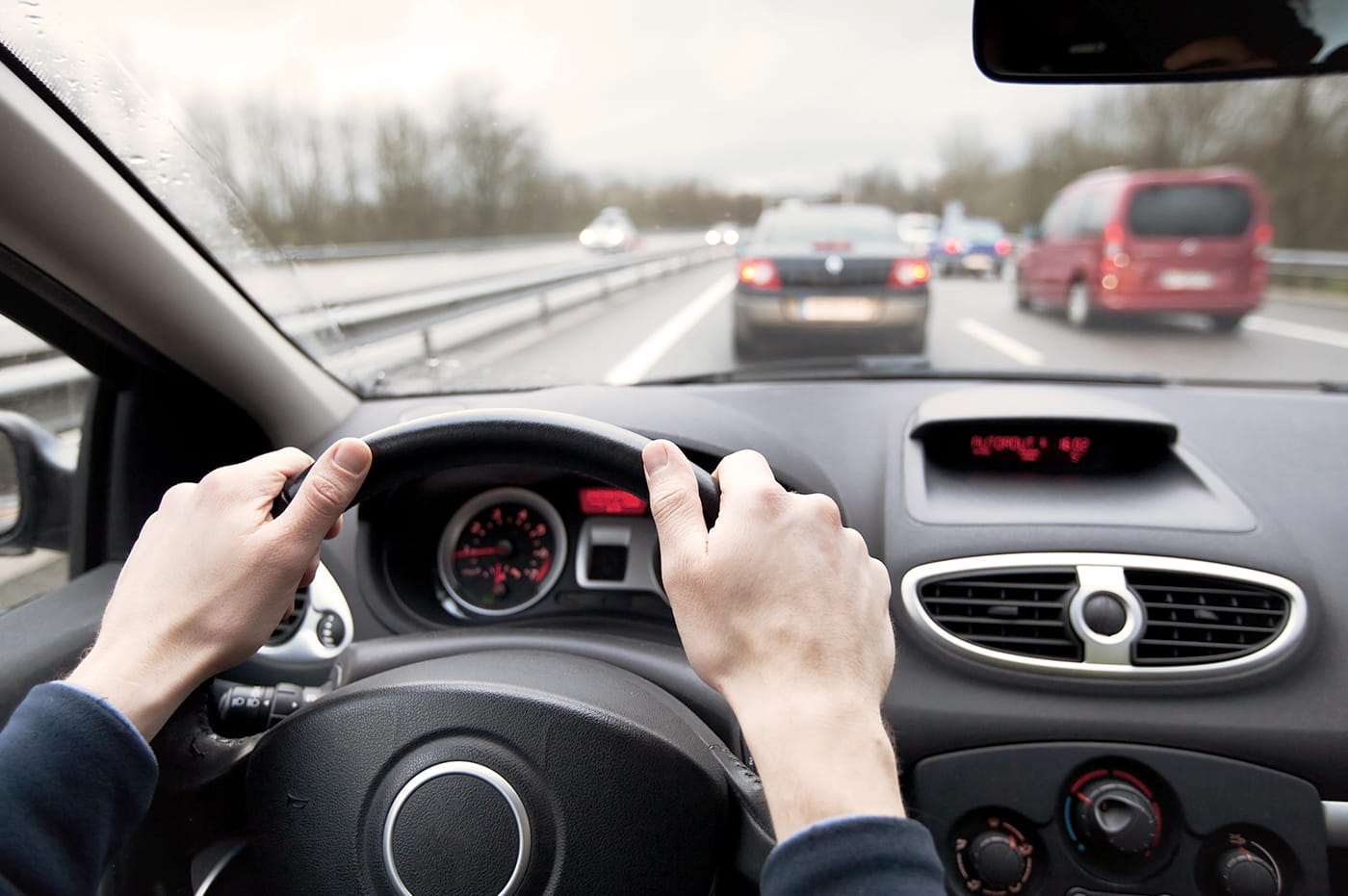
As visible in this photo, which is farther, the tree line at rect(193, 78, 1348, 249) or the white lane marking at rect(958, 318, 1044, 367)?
the white lane marking at rect(958, 318, 1044, 367)

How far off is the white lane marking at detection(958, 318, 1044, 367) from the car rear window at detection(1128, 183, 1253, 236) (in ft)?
2.48

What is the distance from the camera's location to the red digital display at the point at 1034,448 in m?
2.64

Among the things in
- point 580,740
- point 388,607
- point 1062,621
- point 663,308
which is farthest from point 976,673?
point 663,308

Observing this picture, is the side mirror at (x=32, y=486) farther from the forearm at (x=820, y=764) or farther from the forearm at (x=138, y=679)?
the forearm at (x=820, y=764)

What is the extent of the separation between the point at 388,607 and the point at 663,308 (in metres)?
2.45

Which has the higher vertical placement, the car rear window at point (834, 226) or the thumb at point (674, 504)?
the car rear window at point (834, 226)

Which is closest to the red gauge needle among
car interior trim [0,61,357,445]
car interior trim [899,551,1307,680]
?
car interior trim [0,61,357,445]

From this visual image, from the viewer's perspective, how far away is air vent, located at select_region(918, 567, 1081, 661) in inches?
87.7

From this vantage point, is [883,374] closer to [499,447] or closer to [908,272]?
[908,272]

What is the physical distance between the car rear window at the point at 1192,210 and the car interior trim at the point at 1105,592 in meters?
2.29

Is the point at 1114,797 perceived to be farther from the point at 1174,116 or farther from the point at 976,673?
the point at 1174,116

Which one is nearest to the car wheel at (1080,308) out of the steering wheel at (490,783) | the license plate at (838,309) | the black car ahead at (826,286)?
the black car ahead at (826,286)

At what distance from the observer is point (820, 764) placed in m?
0.97

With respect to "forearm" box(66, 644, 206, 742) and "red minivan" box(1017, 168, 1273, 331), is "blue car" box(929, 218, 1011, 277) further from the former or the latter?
"forearm" box(66, 644, 206, 742)
